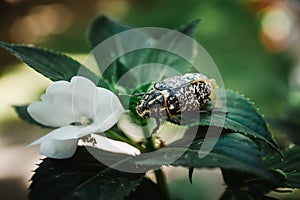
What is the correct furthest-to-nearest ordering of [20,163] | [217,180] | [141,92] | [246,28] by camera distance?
[246,28], [20,163], [217,180], [141,92]

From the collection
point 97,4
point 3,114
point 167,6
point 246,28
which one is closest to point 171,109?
point 3,114

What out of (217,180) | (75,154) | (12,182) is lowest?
(12,182)

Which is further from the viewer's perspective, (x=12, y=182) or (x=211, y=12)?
(x=211, y=12)

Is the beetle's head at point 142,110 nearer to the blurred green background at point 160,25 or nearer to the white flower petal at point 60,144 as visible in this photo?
the white flower petal at point 60,144

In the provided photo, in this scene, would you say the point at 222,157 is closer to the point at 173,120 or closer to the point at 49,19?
the point at 173,120

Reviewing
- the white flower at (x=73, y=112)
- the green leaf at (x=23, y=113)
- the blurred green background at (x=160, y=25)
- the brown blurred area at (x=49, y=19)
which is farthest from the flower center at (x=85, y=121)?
the brown blurred area at (x=49, y=19)

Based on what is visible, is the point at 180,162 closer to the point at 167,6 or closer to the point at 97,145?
the point at 97,145

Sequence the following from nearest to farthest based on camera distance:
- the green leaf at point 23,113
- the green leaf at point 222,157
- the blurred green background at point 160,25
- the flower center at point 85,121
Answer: the green leaf at point 222,157 < the flower center at point 85,121 < the green leaf at point 23,113 < the blurred green background at point 160,25
